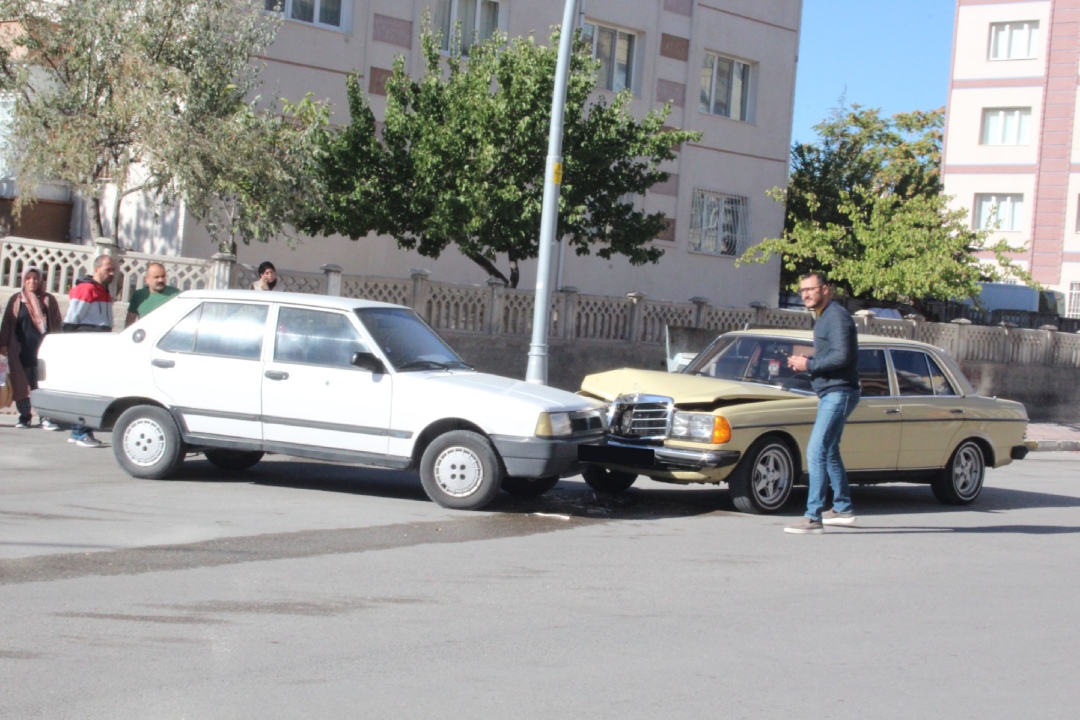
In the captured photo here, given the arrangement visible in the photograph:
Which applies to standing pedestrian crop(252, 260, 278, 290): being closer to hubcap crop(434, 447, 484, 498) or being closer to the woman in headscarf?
the woman in headscarf

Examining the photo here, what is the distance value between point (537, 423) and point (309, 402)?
6.10ft

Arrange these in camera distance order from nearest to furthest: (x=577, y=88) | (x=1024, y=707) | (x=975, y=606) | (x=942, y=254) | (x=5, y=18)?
(x=1024, y=707), (x=975, y=606), (x=5, y=18), (x=577, y=88), (x=942, y=254)

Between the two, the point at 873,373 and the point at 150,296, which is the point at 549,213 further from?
the point at 873,373

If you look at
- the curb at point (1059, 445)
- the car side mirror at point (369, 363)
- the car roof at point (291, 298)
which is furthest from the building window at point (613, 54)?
the car side mirror at point (369, 363)

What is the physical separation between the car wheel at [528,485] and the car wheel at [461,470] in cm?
85

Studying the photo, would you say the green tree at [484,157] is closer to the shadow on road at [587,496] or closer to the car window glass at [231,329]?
the shadow on road at [587,496]

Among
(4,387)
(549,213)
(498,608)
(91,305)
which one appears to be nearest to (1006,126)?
(549,213)

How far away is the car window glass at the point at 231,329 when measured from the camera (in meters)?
10.1

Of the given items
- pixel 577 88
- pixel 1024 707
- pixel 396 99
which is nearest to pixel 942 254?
pixel 577 88

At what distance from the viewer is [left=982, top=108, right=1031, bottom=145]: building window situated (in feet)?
151

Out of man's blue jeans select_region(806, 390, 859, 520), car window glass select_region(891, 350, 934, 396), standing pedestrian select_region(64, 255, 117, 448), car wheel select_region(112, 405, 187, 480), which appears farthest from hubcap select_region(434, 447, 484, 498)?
standing pedestrian select_region(64, 255, 117, 448)

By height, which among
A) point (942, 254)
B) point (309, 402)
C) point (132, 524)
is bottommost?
point (132, 524)

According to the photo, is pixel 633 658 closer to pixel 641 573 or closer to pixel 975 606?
pixel 641 573

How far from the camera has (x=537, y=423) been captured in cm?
939
